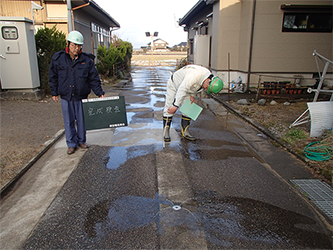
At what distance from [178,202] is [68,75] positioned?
295cm

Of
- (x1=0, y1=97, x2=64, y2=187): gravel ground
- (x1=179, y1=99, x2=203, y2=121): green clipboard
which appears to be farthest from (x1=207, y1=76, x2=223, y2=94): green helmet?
(x1=0, y1=97, x2=64, y2=187): gravel ground

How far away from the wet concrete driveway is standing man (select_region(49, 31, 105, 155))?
29.3 inches

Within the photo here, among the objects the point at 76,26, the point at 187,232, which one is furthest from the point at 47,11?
the point at 187,232

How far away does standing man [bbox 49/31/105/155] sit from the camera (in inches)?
176

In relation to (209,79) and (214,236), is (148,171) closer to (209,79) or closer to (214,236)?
(214,236)

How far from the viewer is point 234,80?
1227 centimetres

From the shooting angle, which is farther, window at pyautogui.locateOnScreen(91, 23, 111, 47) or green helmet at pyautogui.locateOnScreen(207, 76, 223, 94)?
window at pyautogui.locateOnScreen(91, 23, 111, 47)

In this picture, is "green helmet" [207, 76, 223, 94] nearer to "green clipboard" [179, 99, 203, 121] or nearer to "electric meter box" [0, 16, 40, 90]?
"green clipboard" [179, 99, 203, 121]

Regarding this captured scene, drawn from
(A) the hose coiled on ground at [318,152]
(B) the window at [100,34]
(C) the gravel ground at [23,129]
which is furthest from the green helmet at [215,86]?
(B) the window at [100,34]

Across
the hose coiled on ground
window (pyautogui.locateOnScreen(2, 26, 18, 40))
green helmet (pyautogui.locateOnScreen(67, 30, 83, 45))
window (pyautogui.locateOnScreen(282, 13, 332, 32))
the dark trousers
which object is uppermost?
window (pyautogui.locateOnScreen(282, 13, 332, 32))

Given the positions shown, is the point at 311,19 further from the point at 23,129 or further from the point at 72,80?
the point at 23,129

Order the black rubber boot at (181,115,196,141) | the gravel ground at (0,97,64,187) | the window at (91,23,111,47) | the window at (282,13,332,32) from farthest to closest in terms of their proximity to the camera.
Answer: the window at (91,23,111,47) → the window at (282,13,332,32) → the black rubber boot at (181,115,196,141) → the gravel ground at (0,97,64,187)

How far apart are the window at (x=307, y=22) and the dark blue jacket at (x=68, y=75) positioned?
9600 millimetres

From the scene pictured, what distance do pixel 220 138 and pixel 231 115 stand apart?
2.42 m
